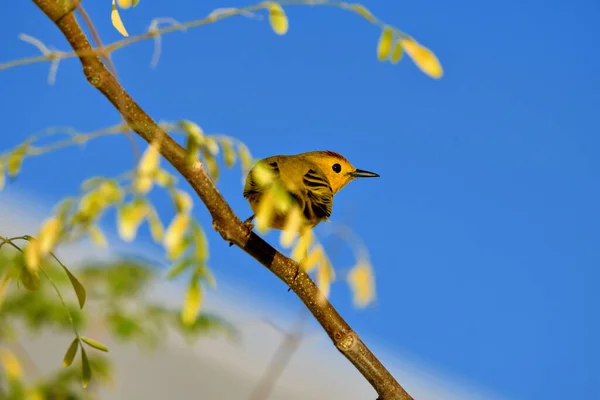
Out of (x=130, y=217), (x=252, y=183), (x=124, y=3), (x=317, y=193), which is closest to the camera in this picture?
(x=130, y=217)

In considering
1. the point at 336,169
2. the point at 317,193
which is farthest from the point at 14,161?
the point at 336,169

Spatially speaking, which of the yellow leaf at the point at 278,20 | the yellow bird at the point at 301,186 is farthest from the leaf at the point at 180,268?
the yellow bird at the point at 301,186

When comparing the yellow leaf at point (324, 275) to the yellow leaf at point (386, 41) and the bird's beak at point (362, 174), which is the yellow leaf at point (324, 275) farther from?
the bird's beak at point (362, 174)

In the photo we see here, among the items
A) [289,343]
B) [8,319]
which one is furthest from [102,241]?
[8,319]

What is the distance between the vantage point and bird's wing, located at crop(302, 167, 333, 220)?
1.10 metres

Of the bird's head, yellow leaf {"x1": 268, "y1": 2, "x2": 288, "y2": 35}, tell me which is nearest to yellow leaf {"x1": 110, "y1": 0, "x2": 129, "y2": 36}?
yellow leaf {"x1": 268, "y1": 2, "x2": 288, "y2": 35}

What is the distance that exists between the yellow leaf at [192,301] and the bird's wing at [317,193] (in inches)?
19.5

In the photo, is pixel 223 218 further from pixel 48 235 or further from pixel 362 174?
pixel 362 174

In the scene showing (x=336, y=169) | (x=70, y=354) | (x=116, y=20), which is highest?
(x=336, y=169)

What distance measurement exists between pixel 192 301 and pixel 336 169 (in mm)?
1073

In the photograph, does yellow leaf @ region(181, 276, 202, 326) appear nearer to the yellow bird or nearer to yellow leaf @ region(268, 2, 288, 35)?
yellow leaf @ region(268, 2, 288, 35)

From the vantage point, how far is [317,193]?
1142mm

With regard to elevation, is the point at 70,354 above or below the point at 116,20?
below

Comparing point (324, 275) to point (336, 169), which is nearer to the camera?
point (324, 275)
